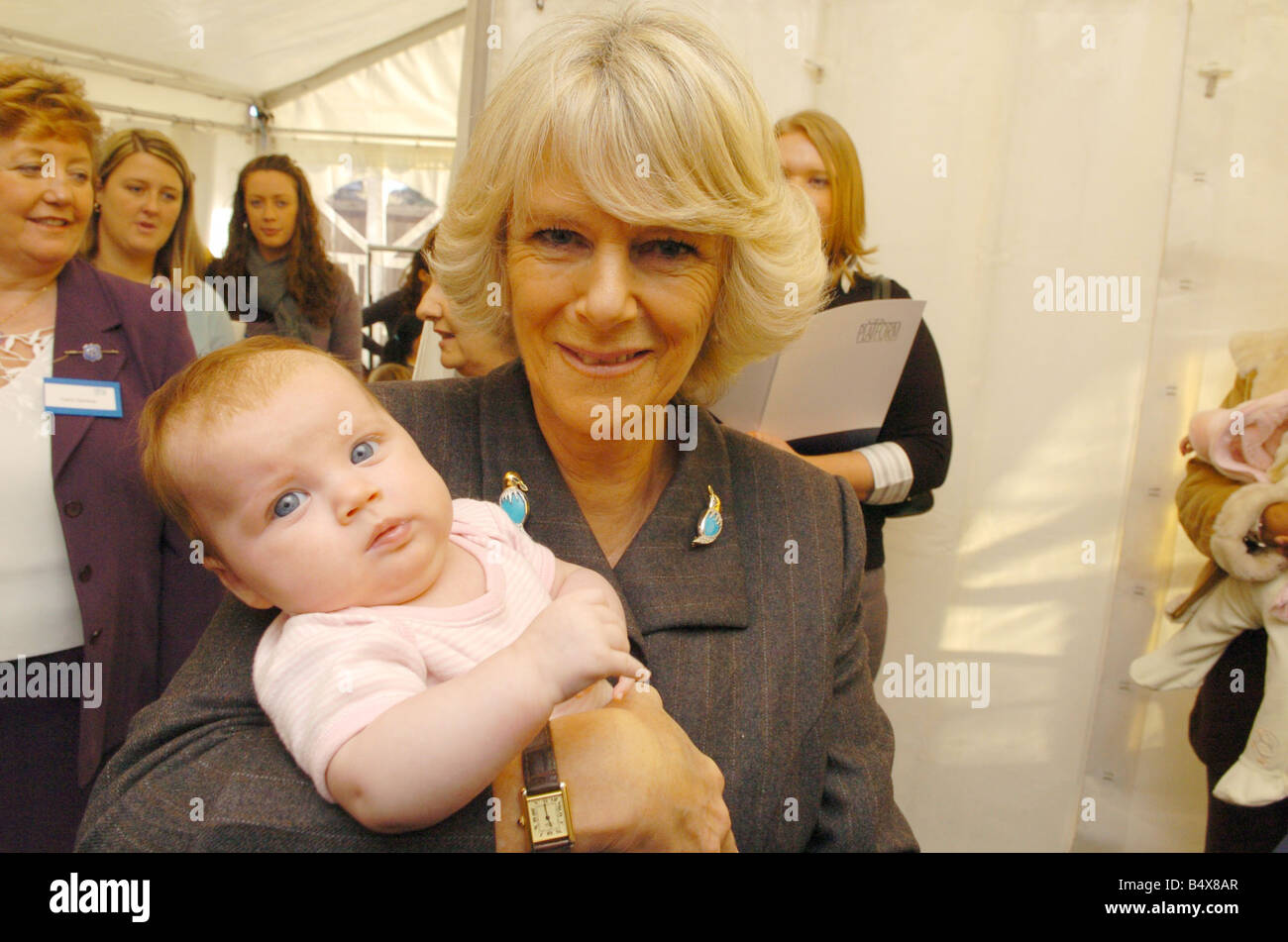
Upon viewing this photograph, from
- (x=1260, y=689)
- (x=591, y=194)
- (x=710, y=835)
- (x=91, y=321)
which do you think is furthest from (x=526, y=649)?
(x=1260, y=689)

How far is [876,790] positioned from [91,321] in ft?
6.90

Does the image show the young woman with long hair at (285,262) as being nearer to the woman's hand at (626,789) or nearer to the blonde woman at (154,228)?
the blonde woman at (154,228)

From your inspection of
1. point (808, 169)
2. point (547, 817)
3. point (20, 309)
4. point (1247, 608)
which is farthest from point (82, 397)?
point (1247, 608)

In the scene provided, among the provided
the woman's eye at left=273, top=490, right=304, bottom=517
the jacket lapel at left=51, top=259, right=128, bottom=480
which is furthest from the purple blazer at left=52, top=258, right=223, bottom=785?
the woman's eye at left=273, top=490, right=304, bottom=517

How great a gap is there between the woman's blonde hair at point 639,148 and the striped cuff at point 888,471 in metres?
1.01

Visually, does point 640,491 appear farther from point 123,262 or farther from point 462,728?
point 123,262

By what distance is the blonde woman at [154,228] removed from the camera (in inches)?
92.7

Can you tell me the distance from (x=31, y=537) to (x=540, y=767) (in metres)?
1.63

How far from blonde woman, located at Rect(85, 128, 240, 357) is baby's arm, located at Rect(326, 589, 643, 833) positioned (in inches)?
73.5

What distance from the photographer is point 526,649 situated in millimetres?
911

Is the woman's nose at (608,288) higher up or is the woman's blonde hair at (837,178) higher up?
the woman's blonde hair at (837,178)

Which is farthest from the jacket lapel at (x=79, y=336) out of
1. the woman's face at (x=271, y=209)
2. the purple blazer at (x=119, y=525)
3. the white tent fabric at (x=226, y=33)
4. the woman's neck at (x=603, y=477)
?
the white tent fabric at (x=226, y=33)

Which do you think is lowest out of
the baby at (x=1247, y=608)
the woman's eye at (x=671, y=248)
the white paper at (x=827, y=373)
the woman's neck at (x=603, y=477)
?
the baby at (x=1247, y=608)

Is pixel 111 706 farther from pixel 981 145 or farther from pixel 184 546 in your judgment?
pixel 981 145
